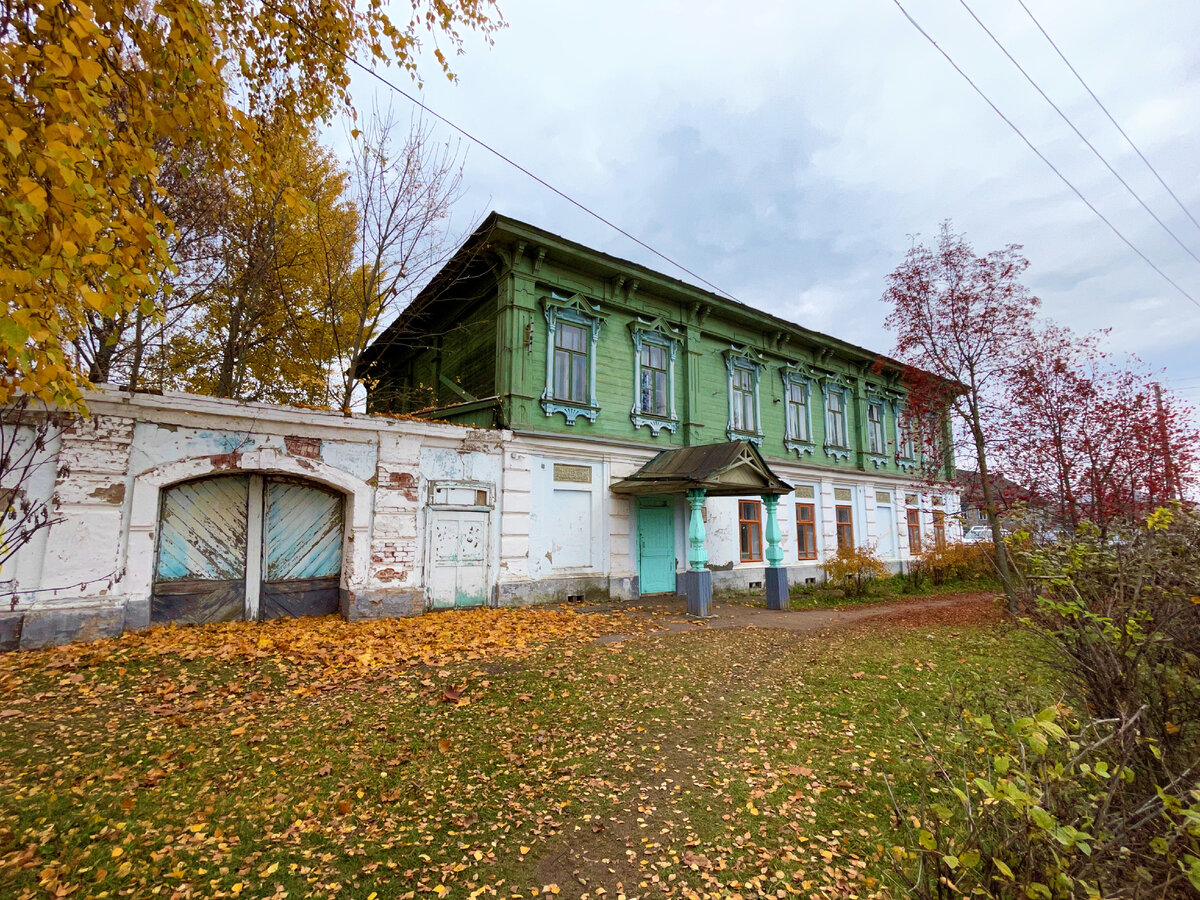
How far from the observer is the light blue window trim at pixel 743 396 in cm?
1692

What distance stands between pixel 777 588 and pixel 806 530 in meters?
5.21

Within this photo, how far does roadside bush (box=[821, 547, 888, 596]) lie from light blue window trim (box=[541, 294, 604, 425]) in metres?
8.55

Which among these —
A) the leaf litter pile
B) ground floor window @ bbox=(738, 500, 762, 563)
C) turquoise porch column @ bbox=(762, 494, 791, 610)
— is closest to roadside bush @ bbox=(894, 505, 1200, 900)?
the leaf litter pile

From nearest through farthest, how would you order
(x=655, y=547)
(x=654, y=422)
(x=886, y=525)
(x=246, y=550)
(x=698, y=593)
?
(x=246, y=550), (x=698, y=593), (x=655, y=547), (x=654, y=422), (x=886, y=525)

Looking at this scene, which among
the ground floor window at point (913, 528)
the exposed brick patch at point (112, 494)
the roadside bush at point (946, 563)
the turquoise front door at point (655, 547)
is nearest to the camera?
the exposed brick patch at point (112, 494)

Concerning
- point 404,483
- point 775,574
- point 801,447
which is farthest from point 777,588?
point 404,483

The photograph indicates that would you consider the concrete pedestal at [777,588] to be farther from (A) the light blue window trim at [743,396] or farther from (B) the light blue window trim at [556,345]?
(B) the light blue window trim at [556,345]

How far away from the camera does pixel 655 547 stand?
14203 mm

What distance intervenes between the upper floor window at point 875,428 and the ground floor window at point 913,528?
2856 mm

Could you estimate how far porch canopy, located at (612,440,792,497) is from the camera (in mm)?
12117

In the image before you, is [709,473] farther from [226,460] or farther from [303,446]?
[226,460]

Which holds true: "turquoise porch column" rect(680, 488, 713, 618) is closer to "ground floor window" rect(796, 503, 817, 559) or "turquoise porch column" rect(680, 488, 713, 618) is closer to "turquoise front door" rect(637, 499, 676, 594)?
"turquoise front door" rect(637, 499, 676, 594)

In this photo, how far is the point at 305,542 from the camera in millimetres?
10141

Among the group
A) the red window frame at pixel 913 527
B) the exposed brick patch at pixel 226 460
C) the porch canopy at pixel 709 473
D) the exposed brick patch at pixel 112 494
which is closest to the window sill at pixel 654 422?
the porch canopy at pixel 709 473
